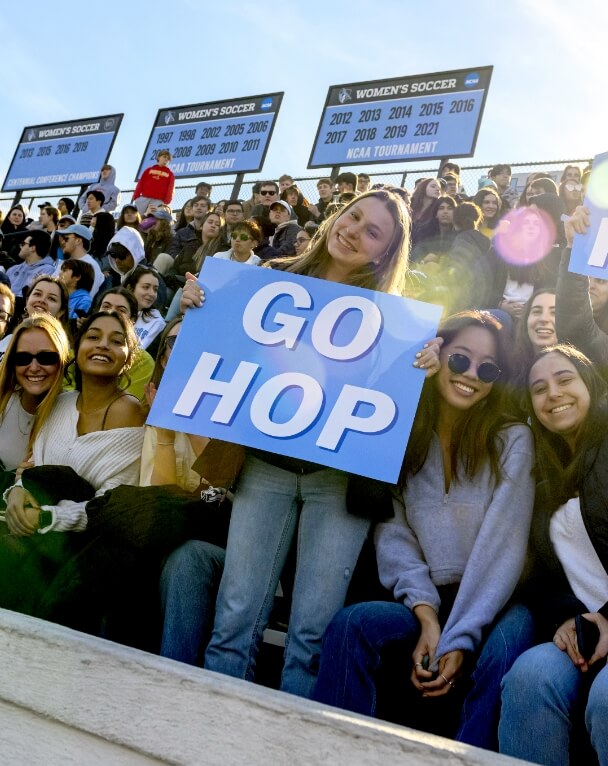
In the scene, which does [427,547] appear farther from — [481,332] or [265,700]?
[265,700]

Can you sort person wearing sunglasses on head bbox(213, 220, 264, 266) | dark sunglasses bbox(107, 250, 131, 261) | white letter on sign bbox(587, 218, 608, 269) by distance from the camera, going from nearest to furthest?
1. white letter on sign bbox(587, 218, 608, 269)
2. person wearing sunglasses on head bbox(213, 220, 264, 266)
3. dark sunglasses bbox(107, 250, 131, 261)

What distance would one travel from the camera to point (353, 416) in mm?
2471

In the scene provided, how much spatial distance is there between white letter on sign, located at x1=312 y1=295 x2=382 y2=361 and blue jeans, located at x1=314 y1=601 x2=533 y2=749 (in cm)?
76

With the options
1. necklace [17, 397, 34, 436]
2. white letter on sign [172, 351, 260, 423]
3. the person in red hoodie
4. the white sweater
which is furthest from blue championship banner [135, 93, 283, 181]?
white letter on sign [172, 351, 260, 423]

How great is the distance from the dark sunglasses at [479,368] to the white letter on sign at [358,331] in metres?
0.25

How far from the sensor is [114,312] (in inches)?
132

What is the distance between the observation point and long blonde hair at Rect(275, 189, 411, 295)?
9.21 ft

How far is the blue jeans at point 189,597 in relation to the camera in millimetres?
2420

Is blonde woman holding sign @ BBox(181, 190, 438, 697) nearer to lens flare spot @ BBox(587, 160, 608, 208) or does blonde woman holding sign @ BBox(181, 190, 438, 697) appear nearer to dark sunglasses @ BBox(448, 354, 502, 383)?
dark sunglasses @ BBox(448, 354, 502, 383)

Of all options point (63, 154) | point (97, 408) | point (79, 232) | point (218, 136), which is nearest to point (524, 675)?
point (97, 408)

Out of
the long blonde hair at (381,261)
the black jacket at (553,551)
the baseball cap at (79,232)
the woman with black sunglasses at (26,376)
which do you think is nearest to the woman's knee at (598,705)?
the black jacket at (553,551)

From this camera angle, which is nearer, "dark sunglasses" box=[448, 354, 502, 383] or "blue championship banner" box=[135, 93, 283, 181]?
"dark sunglasses" box=[448, 354, 502, 383]

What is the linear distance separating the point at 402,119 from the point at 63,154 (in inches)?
350

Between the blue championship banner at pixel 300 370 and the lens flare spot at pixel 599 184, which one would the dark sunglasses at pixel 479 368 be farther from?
the lens flare spot at pixel 599 184
